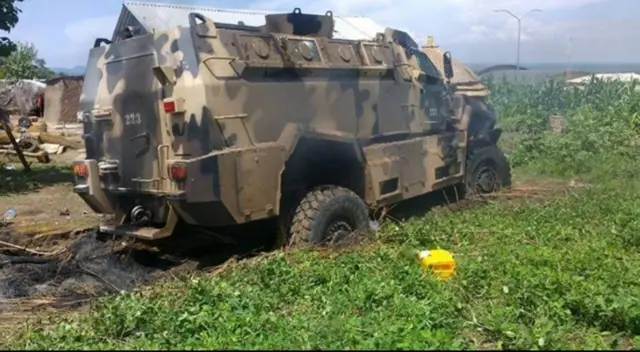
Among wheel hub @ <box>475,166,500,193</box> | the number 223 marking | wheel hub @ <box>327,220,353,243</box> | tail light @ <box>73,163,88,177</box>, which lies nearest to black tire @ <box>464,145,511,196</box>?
wheel hub @ <box>475,166,500,193</box>

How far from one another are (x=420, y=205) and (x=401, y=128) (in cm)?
169

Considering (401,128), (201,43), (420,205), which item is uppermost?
(201,43)

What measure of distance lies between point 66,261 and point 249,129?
229 cm

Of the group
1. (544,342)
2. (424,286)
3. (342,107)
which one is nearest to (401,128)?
(342,107)

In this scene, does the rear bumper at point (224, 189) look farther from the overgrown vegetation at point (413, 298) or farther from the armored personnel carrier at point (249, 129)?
the overgrown vegetation at point (413, 298)

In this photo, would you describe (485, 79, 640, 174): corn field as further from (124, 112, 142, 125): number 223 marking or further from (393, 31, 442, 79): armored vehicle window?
(124, 112, 142, 125): number 223 marking

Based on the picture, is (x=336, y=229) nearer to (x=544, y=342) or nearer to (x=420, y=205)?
(x=420, y=205)

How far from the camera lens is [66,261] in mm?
7191

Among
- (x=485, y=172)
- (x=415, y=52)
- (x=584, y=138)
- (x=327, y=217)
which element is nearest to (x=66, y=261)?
(x=327, y=217)

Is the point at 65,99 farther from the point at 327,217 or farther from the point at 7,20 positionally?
the point at 327,217

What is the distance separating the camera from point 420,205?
9.77 metres

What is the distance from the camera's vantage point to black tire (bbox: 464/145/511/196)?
32.4ft

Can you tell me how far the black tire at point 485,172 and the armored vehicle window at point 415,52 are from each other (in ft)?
4.50

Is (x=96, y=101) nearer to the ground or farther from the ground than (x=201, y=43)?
nearer to the ground
